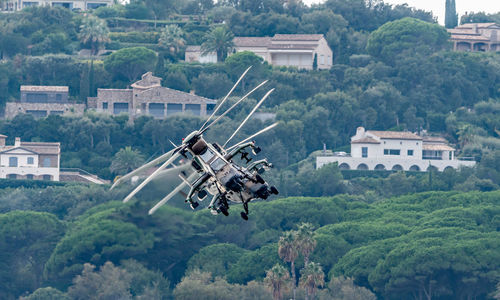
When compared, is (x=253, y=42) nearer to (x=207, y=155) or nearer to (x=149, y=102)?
(x=149, y=102)

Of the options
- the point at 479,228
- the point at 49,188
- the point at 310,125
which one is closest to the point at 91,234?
the point at 49,188

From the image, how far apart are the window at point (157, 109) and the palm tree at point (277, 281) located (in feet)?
179

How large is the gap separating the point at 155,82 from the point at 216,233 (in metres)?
46.6

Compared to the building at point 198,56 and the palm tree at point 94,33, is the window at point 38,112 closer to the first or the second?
the palm tree at point 94,33

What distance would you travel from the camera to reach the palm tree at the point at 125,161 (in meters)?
156

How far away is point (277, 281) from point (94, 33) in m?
76.9

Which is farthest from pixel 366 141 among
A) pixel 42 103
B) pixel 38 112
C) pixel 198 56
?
pixel 38 112

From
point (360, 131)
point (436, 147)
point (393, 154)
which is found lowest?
point (393, 154)

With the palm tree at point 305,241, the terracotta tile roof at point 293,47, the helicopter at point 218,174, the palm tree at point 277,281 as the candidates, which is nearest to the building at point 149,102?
the terracotta tile roof at point 293,47

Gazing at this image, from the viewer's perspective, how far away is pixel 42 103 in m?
178

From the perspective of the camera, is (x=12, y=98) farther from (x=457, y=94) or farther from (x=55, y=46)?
(x=457, y=94)

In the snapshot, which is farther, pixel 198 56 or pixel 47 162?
pixel 198 56

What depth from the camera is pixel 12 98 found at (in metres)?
182

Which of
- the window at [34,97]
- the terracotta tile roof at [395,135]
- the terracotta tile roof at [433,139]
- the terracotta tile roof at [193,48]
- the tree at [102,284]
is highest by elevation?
the terracotta tile roof at [193,48]
